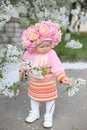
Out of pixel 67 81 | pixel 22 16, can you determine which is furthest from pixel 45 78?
pixel 22 16

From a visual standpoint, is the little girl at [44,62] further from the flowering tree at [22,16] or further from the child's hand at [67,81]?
the flowering tree at [22,16]

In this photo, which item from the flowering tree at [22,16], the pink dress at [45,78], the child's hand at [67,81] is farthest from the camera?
the pink dress at [45,78]

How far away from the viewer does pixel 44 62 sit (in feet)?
17.2

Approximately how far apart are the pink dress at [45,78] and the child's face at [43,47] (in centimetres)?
6

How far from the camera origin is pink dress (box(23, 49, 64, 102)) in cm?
522

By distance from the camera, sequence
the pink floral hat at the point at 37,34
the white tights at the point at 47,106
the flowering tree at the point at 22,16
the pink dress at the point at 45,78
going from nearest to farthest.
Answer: the flowering tree at the point at 22,16, the pink floral hat at the point at 37,34, the pink dress at the point at 45,78, the white tights at the point at 47,106

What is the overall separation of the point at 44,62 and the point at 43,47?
0.59ft

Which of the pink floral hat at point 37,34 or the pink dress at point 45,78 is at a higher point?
the pink floral hat at point 37,34

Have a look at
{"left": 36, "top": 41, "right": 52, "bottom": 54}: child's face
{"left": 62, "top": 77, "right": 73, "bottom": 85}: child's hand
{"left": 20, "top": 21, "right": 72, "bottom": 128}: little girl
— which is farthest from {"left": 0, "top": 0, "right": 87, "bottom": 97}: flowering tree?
{"left": 62, "top": 77, "right": 73, "bottom": 85}: child's hand

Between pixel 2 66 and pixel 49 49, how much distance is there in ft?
2.13

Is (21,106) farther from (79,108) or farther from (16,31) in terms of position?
(16,31)

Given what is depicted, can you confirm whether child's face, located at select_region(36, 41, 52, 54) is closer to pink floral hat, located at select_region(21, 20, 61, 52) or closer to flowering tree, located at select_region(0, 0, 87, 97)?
pink floral hat, located at select_region(21, 20, 61, 52)

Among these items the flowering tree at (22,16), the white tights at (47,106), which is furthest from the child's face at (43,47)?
the white tights at (47,106)

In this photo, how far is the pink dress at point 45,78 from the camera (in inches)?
206
